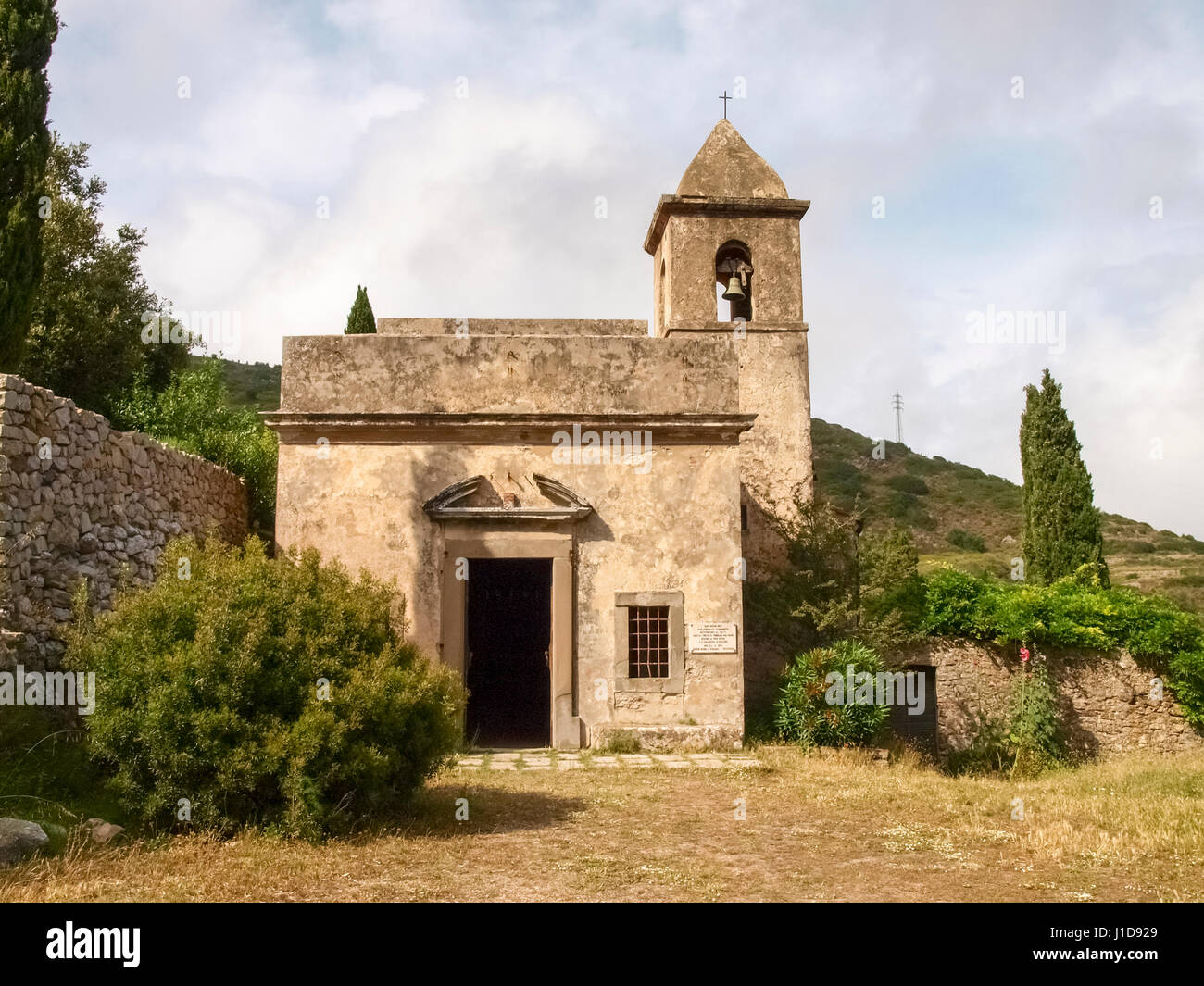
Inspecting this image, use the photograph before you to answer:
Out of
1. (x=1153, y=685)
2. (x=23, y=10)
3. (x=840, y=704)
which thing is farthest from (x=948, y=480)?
(x=23, y=10)

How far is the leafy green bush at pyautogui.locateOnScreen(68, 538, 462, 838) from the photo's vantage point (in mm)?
7363

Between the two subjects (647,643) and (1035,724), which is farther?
(1035,724)

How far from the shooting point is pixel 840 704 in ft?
43.7

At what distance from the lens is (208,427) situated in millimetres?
18281

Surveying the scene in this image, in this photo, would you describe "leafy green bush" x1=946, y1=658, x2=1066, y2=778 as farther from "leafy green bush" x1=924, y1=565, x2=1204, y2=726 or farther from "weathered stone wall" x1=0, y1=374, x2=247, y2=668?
"weathered stone wall" x1=0, y1=374, x2=247, y2=668

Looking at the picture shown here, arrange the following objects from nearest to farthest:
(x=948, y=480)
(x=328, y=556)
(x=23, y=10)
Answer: (x=328, y=556) → (x=23, y=10) → (x=948, y=480)

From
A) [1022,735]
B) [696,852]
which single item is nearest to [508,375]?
[696,852]

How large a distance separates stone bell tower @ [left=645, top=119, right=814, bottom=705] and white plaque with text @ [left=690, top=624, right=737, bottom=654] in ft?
9.48

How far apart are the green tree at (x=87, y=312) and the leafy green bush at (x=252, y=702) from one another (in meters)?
11.7

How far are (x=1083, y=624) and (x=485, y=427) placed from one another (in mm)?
10843

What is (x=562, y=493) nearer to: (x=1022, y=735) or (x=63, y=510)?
(x=63, y=510)
